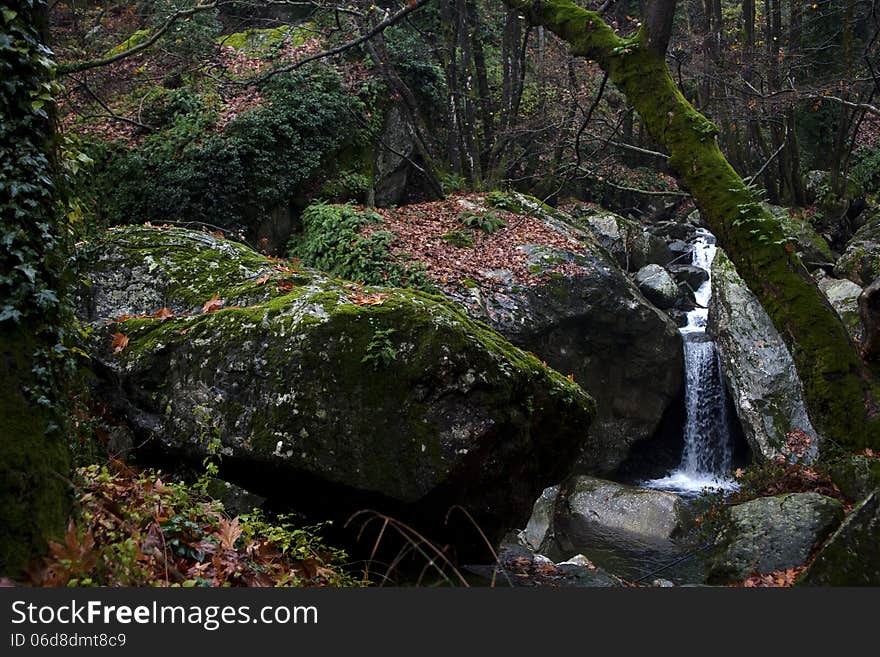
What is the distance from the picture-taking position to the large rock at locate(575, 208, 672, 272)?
15359mm

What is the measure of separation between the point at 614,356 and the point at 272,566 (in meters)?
9.87

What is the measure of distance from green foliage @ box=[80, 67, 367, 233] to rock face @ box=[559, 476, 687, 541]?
8.57 metres

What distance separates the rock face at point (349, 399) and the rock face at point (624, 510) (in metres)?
5.08

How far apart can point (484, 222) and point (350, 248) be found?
113 inches

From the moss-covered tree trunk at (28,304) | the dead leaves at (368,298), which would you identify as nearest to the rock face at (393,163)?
the dead leaves at (368,298)

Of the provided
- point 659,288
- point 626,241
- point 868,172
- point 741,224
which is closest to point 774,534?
point 741,224

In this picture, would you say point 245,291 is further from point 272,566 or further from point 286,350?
point 272,566

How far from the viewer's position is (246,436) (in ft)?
15.2

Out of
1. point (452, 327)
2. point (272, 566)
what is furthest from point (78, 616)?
point (452, 327)

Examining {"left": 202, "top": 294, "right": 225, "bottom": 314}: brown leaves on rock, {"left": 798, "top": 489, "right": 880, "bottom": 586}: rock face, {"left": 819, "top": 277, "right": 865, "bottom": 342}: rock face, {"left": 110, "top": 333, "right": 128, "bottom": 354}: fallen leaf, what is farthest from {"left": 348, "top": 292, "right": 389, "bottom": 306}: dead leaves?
{"left": 819, "top": 277, "right": 865, "bottom": 342}: rock face

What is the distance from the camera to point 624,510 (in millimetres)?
10133

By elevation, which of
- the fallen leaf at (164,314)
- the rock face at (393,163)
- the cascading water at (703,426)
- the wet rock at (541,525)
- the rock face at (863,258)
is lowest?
the wet rock at (541,525)

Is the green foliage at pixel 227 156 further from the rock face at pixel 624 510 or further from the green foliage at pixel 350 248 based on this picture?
the rock face at pixel 624 510

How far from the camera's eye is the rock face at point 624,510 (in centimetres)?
969
